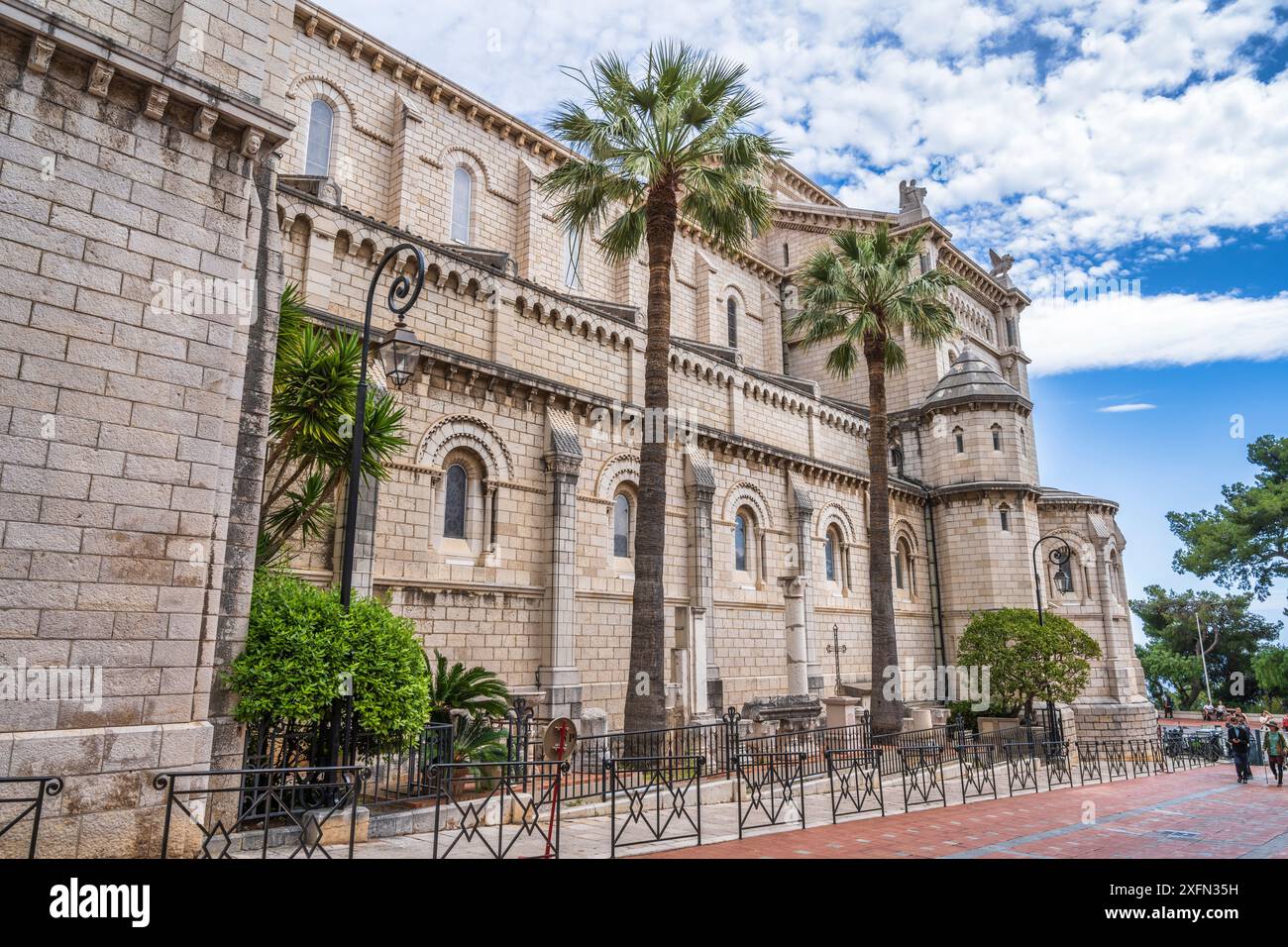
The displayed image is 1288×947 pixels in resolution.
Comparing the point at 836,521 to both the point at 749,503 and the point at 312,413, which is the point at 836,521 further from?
the point at 312,413

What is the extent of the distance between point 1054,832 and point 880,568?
35.4 feet

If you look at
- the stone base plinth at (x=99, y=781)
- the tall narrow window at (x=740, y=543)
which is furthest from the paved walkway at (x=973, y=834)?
the tall narrow window at (x=740, y=543)

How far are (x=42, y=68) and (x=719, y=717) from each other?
1871 centimetres

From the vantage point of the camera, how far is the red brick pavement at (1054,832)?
9.42 meters

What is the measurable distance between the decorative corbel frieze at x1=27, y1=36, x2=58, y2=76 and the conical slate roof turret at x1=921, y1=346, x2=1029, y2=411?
3356 cm

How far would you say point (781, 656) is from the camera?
86.7 ft

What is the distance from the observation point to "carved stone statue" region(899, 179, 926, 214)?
38.4 meters

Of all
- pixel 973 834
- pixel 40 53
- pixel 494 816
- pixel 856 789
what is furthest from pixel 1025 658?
pixel 40 53

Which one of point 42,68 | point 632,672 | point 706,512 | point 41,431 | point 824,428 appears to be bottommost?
point 632,672

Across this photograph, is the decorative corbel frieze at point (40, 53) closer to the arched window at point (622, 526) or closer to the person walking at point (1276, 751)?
the arched window at point (622, 526)

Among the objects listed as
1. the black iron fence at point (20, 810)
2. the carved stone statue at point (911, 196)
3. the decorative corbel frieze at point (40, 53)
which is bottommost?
the black iron fence at point (20, 810)

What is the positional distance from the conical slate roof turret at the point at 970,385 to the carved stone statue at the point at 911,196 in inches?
295
